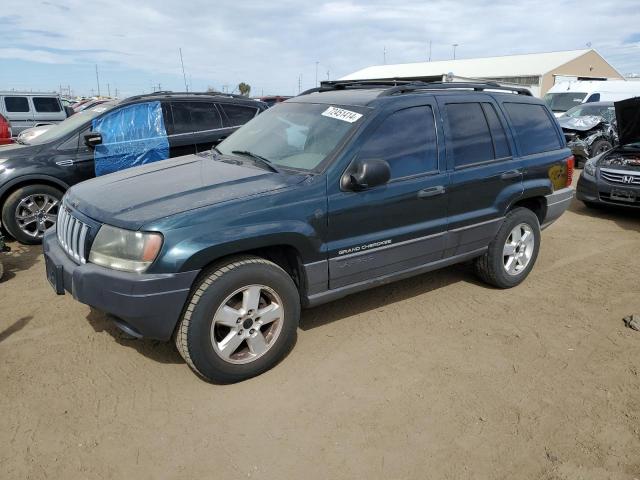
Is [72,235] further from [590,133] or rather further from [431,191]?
[590,133]

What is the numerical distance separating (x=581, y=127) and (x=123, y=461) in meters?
13.2

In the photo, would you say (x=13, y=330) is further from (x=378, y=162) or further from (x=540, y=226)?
(x=540, y=226)

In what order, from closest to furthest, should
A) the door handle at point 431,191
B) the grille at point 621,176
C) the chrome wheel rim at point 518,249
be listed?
the door handle at point 431,191 < the chrome wheel rim at point 518,249 < the grille at point 621,176

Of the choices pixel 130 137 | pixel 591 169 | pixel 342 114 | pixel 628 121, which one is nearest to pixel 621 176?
pixel 591 169

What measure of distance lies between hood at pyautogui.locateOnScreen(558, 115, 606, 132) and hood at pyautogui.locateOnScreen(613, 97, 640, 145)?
501 cm

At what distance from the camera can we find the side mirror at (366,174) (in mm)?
3258

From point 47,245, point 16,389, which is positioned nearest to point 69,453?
point 16,389

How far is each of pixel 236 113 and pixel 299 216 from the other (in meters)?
4.43

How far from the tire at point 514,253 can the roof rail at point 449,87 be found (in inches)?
45.9

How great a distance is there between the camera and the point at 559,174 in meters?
4.85

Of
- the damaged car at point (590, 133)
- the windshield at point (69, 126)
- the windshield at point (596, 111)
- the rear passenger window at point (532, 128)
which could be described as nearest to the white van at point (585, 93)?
the windshield at point (596, 111)

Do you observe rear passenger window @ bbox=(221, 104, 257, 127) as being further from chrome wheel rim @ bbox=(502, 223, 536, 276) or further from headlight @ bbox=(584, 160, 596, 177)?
headlight @ bbox=(584, 160, 596, 177)

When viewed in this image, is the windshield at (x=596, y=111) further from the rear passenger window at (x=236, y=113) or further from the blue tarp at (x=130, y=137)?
the blue tarp at (x=130, y=137)

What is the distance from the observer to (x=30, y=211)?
229 inches
